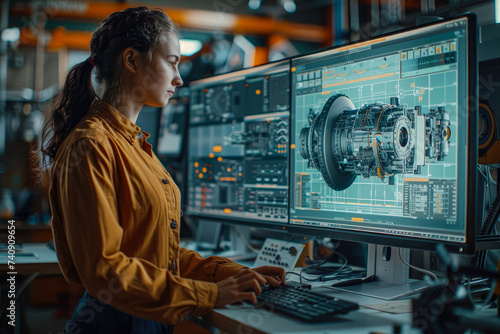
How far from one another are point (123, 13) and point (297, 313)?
0.89m

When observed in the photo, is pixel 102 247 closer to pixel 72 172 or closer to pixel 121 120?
pixel 72 172

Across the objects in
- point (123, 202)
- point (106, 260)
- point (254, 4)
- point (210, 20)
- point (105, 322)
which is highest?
point (254, 4)

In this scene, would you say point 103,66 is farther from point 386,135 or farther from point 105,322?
point 386,135

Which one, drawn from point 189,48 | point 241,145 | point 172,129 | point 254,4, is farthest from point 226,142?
point 254,4

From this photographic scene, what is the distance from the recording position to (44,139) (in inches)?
51.1

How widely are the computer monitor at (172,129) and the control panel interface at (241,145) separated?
0.73 ft

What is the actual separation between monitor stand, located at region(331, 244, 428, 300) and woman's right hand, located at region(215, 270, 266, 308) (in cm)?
30

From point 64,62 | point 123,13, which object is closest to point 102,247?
point 123,13

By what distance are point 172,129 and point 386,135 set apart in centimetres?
133

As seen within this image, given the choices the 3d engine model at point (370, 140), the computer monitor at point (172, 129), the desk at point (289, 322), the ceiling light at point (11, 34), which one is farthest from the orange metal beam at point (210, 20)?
the desk at point (289, 322)

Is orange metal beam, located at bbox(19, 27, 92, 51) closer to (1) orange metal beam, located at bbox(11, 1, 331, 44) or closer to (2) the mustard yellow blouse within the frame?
(1) orange metal beam, located at bbox(11, 1, 331, 44)

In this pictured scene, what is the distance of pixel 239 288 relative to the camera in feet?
3.53

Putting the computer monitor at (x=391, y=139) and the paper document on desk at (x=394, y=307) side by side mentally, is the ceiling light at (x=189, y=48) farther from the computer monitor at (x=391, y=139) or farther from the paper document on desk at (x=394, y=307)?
the paper document on desk at (x=394, y=307)

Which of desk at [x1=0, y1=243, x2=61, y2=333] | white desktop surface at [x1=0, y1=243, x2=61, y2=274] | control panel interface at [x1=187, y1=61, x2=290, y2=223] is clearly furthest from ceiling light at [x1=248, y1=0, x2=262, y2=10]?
white desktop surface at [x1=0, y1=243, x2=61, y2=274]
